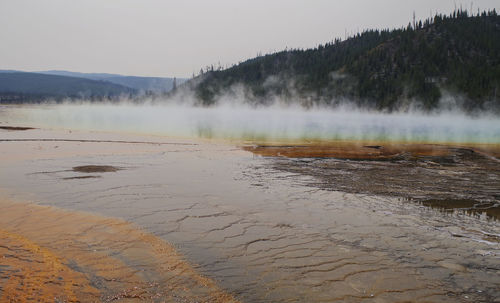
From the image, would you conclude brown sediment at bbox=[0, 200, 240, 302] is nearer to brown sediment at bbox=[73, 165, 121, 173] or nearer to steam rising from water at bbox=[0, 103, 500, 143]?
brown sediment at bbox=[73, 165, 121, 173]

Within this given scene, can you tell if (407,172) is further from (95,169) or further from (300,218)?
(95,169)

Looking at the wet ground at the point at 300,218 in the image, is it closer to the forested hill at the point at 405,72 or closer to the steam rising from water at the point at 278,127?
the steam rising from water at the point at 278,127

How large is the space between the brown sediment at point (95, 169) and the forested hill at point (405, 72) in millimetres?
85767

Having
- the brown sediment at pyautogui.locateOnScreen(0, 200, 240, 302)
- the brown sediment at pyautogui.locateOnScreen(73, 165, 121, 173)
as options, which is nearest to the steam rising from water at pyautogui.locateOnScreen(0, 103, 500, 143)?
the brown sediment at pyautogui.locateOnScreen(73, 165, 121, 173)

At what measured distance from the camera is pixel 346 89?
342 feet

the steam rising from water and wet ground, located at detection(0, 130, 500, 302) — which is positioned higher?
the steam rising from water

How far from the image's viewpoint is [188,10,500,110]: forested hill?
89438 mm

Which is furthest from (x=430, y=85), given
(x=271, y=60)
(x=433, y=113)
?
(x=271, y=60)

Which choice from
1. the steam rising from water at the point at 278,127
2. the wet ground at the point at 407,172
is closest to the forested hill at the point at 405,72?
the steam rising from water at the point at 278,127

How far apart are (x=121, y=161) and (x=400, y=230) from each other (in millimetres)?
11441

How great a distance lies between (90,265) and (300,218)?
4.43 metres

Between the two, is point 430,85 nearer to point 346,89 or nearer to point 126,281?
point 346,89

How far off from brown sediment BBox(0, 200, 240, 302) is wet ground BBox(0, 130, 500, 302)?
0.35m

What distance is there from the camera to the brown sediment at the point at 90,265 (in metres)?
4.51
